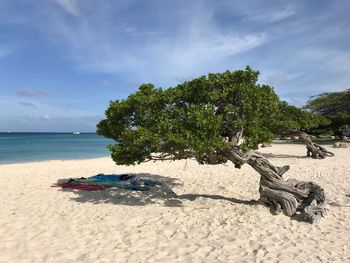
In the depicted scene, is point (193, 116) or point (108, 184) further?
point (108, 184)

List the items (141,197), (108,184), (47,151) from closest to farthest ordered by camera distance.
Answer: (141,197)
(108,184)
(47,151)

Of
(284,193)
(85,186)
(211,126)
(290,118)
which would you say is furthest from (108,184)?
(290,118)

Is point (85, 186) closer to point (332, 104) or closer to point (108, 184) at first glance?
point (108, 184)

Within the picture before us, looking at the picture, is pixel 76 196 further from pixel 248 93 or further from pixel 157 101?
pixel 248 93

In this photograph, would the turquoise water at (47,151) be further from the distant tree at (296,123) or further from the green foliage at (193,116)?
the green foliage at (193,116)

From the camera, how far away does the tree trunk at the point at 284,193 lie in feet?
26.9

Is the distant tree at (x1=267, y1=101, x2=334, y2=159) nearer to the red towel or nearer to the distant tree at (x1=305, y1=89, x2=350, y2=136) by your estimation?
the red towel

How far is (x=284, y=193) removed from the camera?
8.65 m

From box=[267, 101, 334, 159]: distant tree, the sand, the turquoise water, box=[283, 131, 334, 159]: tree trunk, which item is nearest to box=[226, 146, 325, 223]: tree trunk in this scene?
the sand

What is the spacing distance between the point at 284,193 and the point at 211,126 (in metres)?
2.81

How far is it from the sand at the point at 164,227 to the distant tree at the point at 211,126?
81 cm

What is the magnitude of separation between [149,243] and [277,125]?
14.8m

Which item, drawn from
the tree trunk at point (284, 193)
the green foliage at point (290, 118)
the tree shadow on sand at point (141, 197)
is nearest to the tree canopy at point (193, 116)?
the tree trunk at point (284, 193)

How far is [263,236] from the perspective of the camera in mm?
7059
